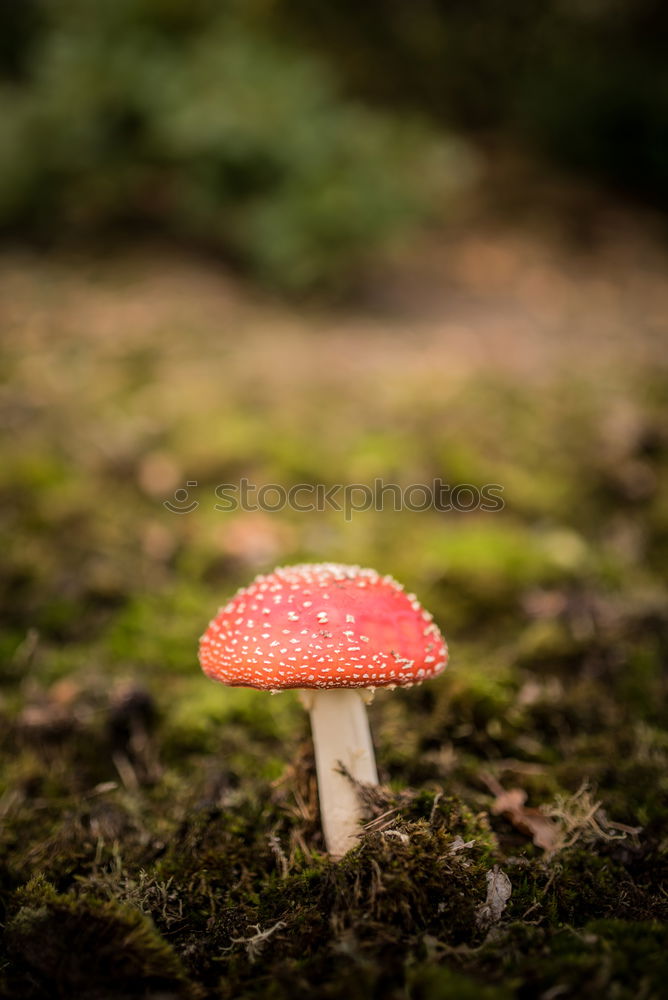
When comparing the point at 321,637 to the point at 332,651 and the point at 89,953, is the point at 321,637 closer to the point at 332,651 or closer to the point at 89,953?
the point at 332,651

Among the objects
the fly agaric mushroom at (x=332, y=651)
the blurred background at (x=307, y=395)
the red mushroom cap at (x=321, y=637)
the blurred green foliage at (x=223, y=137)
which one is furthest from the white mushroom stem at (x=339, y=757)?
the blurred green foliage at (x=223, y=137)

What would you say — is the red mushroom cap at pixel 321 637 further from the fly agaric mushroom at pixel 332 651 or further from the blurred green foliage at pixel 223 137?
the blurred green foliage at pixel 223 137

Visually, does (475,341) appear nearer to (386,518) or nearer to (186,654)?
(386,518)

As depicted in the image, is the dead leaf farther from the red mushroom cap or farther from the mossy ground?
the red mushroom cap

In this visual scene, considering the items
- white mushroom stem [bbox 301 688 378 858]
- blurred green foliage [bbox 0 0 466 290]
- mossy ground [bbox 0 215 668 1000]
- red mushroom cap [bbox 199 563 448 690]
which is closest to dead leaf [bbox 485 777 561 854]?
mossy ground [bbox 0 215 668 1000]

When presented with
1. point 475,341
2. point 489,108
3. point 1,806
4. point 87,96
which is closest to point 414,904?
point 1,806

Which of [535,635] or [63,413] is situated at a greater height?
[535,635]
